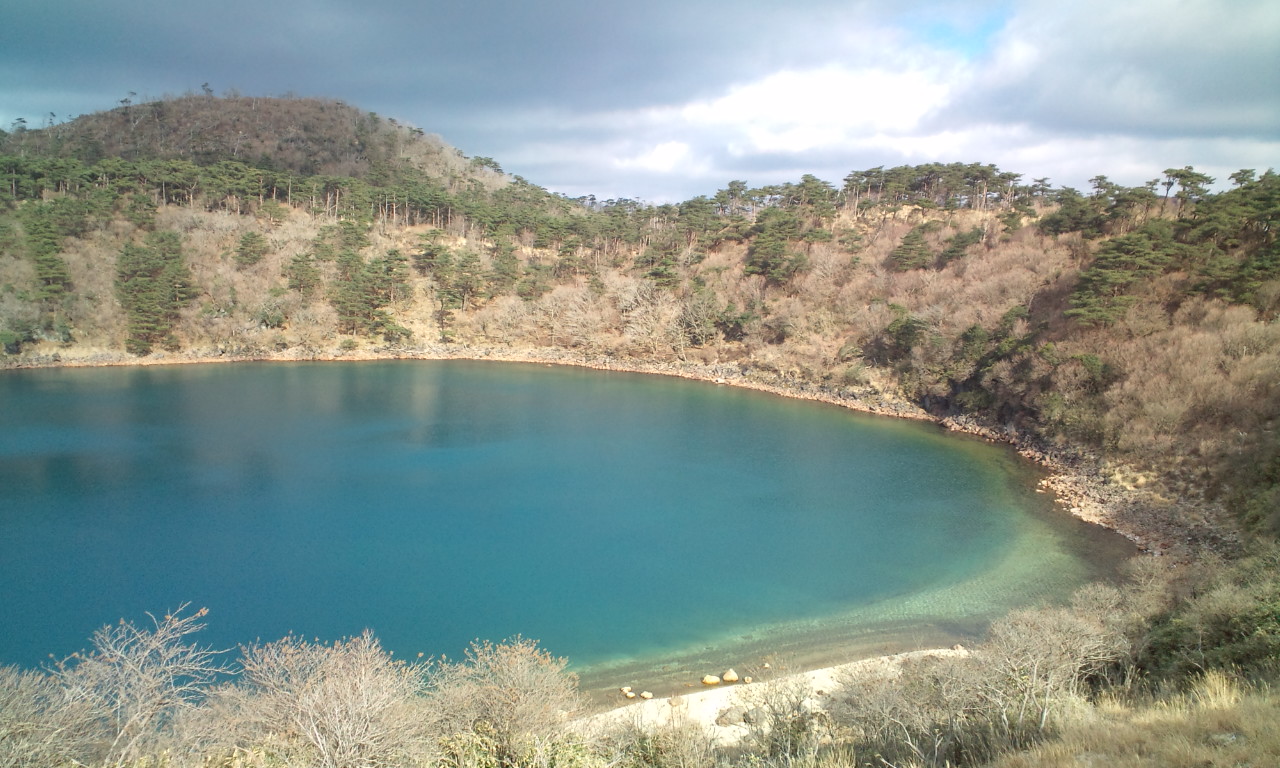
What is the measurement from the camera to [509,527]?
888 inches

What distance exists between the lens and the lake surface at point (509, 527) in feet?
54.9

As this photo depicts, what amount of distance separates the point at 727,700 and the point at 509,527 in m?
11.0

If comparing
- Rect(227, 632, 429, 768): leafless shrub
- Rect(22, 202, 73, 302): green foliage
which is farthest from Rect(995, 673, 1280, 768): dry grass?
Rect(22, 202, 73, 302): green foliage

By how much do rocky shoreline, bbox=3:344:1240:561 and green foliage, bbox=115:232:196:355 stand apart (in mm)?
1782

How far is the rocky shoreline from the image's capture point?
22152 millimetres

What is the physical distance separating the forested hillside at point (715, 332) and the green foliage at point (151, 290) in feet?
0.71

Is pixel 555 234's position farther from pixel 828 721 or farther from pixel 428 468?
pixel 828 721

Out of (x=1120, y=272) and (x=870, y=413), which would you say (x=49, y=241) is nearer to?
(x=870, y=413)

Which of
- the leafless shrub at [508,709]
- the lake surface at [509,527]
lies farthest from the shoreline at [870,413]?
the leafless shrub at [508,709]

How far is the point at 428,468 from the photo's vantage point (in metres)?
28.5

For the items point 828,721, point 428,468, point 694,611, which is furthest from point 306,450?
point 828,721

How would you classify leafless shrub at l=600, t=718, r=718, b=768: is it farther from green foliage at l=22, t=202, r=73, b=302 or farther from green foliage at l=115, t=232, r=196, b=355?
green foliage at l=22, t=202, r=73, b=302

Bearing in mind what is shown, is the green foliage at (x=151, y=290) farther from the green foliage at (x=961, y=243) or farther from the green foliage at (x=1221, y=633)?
the green foliage at (x=1221, y=633)

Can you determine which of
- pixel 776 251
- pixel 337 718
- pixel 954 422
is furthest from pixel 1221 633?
pixel 776 251
